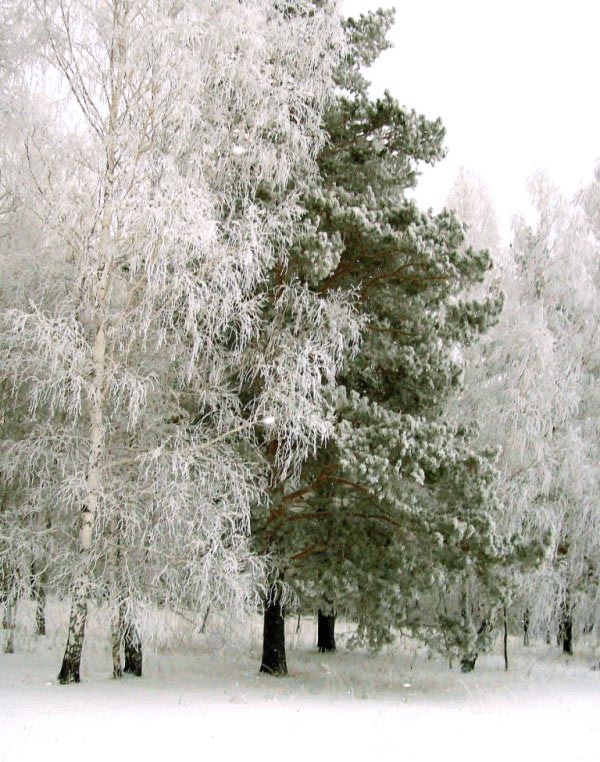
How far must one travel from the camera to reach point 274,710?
8.48 meters

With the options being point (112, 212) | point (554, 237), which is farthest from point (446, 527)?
point (554, 237)

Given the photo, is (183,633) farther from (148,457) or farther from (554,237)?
(554,237)

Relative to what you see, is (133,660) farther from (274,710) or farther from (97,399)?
(97,399)

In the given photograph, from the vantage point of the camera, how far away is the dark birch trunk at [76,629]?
8.74m

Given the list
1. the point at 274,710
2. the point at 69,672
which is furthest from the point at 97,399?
the point at 274,710

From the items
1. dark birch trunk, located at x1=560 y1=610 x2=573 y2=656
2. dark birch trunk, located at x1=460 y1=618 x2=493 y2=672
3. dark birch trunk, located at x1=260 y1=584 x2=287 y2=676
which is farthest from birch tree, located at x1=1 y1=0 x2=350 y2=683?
dark birch trunk, located at x1=560 y1=610 x2=573 y2=656

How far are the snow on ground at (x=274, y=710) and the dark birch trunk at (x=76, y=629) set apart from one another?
0.22 m

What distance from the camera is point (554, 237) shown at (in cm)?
1579

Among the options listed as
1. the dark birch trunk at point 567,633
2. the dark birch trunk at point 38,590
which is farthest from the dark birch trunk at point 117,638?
the dark birch trunk at point 567,633

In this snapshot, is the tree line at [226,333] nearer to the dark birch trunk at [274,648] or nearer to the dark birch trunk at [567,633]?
the dark birch trunk at [274,648]

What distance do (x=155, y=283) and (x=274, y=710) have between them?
16.8 ft

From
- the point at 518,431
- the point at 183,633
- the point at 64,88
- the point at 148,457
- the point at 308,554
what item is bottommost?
the point at 183,633

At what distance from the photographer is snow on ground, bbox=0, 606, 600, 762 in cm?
634

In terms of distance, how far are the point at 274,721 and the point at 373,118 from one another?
845cm
